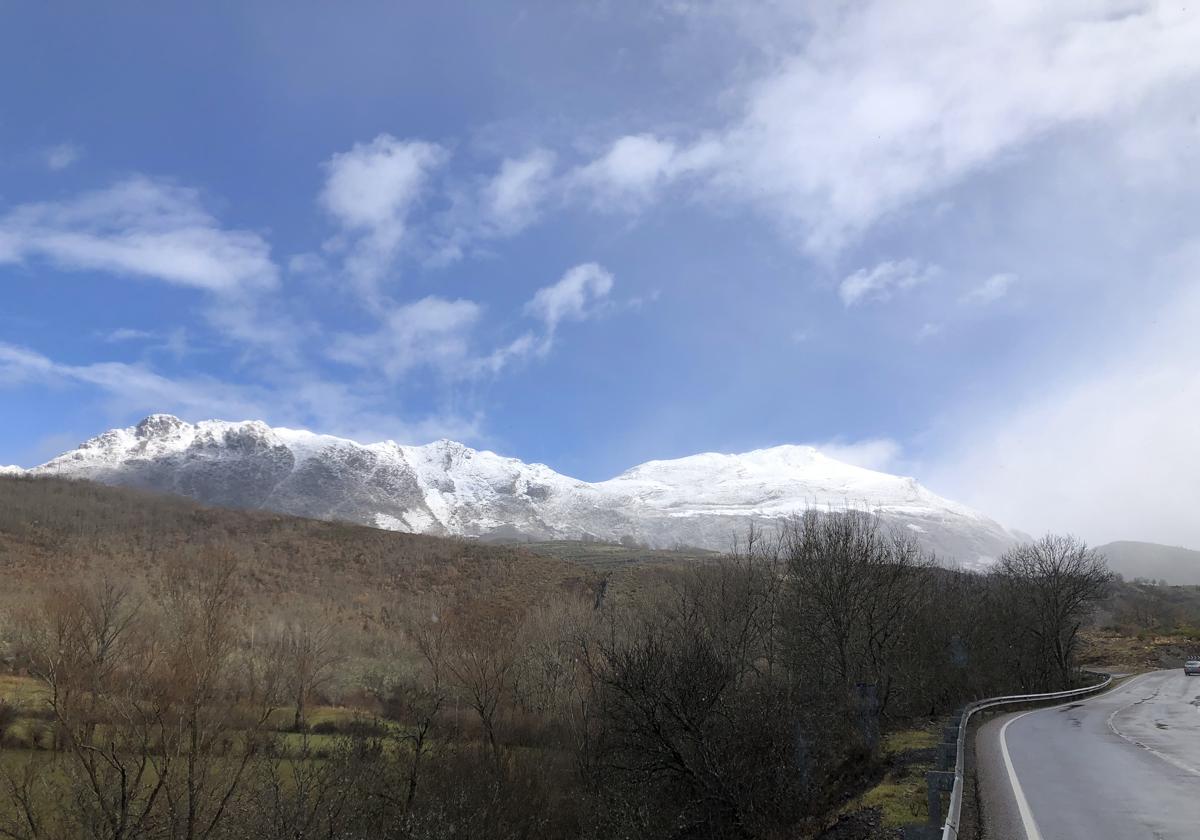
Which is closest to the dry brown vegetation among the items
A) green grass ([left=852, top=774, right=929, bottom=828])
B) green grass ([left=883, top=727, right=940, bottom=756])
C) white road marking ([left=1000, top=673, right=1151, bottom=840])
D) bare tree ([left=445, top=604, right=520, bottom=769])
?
bare tree ([left=445, top=604, right=520, bottom=769])

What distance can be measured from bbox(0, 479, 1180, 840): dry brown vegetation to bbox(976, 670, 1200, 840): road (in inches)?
208

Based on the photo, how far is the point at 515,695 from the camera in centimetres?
4619

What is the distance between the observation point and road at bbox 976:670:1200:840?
1162cm

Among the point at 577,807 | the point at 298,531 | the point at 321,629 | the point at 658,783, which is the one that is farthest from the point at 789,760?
the point at 298,531

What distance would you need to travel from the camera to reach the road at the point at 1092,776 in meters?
11.6

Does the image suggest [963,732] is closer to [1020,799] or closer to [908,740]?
[908,740]

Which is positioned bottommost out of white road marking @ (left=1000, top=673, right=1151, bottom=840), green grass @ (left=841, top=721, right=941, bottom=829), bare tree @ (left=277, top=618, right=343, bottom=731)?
bare tree @ (left=277, top=618, right=343, bottom=731)

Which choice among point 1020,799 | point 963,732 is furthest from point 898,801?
point 963,732

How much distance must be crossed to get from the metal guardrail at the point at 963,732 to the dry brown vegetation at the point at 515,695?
3199 mm

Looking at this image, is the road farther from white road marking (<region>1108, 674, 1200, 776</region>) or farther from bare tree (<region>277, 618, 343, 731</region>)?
bare tree (<region>277, 618, 343, 731</region>)

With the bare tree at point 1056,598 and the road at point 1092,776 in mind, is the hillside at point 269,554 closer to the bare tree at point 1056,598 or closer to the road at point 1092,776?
the bare tree at point 1056,598

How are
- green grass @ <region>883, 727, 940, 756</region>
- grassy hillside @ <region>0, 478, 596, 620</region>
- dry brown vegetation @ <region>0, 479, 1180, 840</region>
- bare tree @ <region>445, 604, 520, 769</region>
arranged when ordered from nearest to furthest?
1. dry brown vegetation @ <region>0, 479, 1180, 840</region>
2. green grass @ <region>883, 727, 940, 756</region>
3. bare tree @ <region>445, 604, 520, 769</region>
4. grassy hillside @ <region>0, 478, 596, 620</region>

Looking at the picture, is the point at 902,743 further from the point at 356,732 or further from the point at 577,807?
the point at 356,732

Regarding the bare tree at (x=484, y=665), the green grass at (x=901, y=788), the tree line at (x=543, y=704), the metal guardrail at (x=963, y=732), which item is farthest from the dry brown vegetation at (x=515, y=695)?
the metal guardrail at (x=963, y=732)
